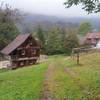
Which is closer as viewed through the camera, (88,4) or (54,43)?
(88,4)

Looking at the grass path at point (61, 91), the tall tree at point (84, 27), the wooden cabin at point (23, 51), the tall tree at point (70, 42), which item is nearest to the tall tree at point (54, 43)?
the tall tree at point (70, 42)

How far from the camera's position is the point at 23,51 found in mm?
76438

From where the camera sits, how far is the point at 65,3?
20469mm

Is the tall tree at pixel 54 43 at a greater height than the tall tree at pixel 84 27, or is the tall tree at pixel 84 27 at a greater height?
the tall tree at pixel 84 27

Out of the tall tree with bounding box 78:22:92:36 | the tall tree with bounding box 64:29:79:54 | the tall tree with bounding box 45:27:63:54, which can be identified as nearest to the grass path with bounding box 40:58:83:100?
the tall tree with bounding box 64:29:79:54

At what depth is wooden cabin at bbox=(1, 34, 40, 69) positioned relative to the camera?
74250 millimetres

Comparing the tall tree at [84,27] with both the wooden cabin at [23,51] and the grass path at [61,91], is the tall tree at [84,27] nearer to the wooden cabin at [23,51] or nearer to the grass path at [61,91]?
the wooden cabin at [23,51]

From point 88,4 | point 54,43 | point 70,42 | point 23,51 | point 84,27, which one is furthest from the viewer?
point 84,27

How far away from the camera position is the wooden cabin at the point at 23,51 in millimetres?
74250

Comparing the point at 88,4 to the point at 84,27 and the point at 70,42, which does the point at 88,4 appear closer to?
the point at 70,42

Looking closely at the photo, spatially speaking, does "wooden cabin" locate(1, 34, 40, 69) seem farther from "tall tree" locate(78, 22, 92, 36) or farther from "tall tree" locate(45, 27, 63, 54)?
"tall tree" locate(78, 22, 92, 36)

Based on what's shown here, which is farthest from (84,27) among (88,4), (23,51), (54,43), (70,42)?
(88,4)

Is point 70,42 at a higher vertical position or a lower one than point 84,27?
lower

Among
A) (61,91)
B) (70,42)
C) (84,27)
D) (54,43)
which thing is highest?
(84,27)
